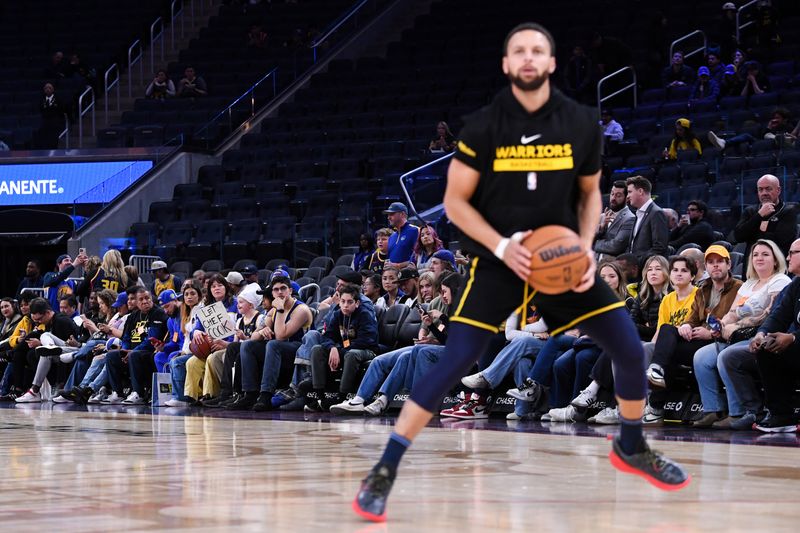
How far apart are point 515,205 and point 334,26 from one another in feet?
71.3

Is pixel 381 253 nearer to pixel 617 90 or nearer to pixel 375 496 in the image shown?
pixel 617 90

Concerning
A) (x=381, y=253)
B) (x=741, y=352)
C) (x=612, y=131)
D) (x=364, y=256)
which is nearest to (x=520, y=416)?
(x=741, y=352)

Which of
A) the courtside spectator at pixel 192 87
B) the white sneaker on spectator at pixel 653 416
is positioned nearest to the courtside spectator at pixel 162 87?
the courtside spectator at pixel 192 87

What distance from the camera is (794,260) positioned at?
27.5ft

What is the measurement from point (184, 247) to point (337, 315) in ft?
24.1

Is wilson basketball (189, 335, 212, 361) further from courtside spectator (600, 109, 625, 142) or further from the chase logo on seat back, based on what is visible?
the chase logo on seat back

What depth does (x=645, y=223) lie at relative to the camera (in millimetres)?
10602

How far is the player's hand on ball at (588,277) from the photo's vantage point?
165 inches

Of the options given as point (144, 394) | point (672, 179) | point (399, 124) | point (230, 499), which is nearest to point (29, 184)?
point (399, 124)

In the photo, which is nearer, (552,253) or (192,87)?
(552,253)

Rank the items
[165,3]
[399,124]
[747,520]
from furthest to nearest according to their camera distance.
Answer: [165,3]
[399,124]
[747,520]

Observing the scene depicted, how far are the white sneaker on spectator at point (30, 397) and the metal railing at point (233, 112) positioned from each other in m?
8.44

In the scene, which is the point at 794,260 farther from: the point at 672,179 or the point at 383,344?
the point at 672,179

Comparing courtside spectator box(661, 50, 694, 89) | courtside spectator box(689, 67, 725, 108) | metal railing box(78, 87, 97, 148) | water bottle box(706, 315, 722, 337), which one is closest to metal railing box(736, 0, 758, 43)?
courtside spectator box(661, 50, 694, 89)
